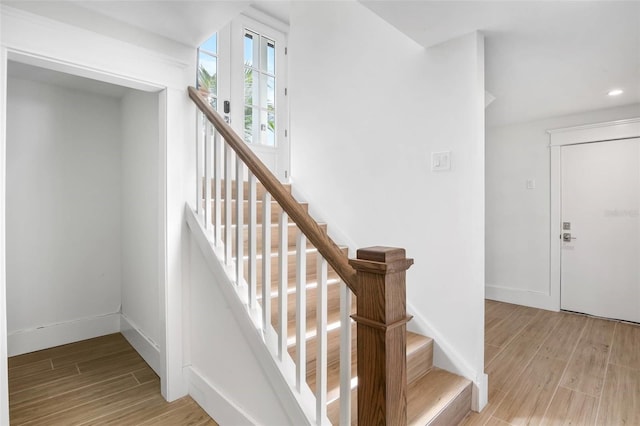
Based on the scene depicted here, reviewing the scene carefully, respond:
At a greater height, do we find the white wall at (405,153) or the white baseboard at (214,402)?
the white wall at (405,153)

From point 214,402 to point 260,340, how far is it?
2.23ft

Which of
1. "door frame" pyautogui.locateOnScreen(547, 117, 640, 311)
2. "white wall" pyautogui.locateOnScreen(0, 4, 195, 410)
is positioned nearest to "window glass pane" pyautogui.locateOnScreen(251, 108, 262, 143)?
"white wall" pyautogui.locateOnScreen(0, 4, 195, 410)

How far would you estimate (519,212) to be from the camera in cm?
410

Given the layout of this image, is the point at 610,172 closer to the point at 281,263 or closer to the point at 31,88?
the point at 281,263

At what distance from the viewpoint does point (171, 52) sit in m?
2.09

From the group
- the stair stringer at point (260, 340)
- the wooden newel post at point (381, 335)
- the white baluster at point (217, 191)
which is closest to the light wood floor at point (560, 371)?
the stair stringer at point (260, 340)

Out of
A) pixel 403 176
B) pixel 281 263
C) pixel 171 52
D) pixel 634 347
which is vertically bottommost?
pixel 634 347

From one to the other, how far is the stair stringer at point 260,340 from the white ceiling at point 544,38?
1514 millimetres

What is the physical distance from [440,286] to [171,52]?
2195mm

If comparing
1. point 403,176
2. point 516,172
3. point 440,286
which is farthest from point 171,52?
point 516,172

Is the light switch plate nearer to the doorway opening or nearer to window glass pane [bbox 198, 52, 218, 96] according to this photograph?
the doorway opening

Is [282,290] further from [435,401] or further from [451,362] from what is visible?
[451,362]

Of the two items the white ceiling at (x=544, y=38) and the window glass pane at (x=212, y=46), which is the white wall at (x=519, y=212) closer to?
the white ceiling at (x=544, y=38)

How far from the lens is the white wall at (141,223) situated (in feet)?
8.09
